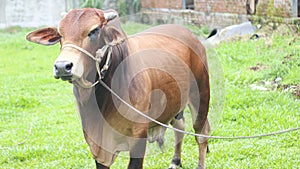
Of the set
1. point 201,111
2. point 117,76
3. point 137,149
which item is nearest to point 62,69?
point 117,76

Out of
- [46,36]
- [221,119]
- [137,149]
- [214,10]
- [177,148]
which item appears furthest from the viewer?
[214,10]

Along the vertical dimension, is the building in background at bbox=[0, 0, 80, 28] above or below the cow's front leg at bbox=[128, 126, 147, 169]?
below

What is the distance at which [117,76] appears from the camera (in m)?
4.54

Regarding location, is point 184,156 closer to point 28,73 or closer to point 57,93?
point 57,93

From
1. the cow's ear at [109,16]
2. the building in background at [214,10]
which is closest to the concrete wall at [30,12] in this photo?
the building in background at [214,10]

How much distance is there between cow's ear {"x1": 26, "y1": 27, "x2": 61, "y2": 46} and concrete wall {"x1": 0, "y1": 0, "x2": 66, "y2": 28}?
15222 mm

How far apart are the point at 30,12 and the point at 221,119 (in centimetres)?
1327

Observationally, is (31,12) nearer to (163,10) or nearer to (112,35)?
(163,10)

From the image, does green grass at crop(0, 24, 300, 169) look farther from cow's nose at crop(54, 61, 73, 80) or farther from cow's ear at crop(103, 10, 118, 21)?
cow's nose at crop(54, 61, 73, 80)

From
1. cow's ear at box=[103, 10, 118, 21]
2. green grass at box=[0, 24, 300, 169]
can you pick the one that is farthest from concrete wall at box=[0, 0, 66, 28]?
cow's ear at box=[103, 10, 118, 21]

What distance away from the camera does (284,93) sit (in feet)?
28.0

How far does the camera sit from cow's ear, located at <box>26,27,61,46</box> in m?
4.42

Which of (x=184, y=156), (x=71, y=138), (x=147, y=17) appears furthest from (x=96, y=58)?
(x=147, y=17)

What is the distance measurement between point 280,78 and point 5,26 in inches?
492
